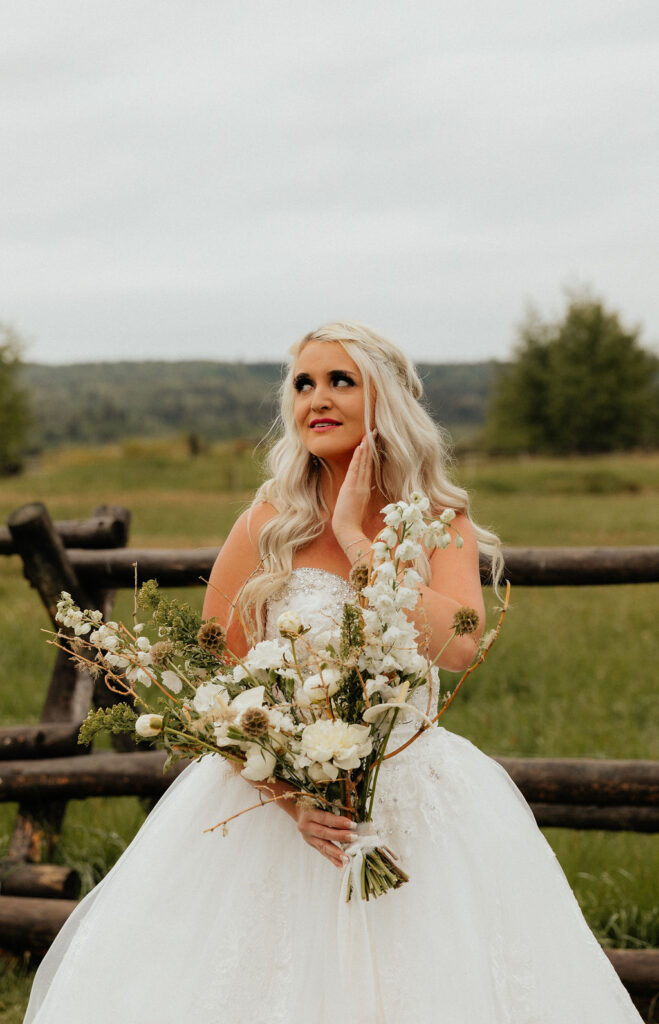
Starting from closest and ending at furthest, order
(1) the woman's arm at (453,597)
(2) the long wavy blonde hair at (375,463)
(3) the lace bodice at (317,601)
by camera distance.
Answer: (1) the woman's arm at (453,597)
(3) the lace bodice at (317,601)
(2) the long wavy blonde hair at (375,463)

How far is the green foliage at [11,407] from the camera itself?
2151 inches

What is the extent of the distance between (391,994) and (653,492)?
106 ft

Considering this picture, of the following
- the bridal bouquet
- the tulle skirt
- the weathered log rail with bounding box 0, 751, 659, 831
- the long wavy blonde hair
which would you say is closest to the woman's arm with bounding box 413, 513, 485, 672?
the long wavy blonde hair

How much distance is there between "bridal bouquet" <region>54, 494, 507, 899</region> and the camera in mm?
2057

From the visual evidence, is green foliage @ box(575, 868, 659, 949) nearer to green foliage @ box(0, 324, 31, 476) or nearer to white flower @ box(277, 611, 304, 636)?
white flower @ box(277, 611, 304, 636)

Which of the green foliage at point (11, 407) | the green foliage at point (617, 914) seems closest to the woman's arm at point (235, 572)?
the green foliage at point (617, 914)

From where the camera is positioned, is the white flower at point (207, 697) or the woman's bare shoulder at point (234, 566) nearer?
the white flower at point (207, 697)

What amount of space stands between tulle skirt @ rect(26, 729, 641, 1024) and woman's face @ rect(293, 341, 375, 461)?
37.7 inches

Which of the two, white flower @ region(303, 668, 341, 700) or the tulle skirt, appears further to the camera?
the tulle skirt

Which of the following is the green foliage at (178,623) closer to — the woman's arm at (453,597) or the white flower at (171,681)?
the white flower at (171,681)

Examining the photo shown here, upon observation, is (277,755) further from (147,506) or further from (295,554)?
(147,506)

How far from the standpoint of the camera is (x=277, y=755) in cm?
212

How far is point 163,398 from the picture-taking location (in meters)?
116

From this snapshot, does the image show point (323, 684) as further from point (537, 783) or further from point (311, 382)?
point (537, 783)
